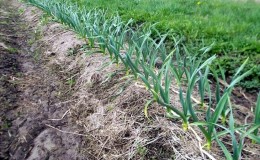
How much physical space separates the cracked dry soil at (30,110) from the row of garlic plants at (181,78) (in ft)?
2.21

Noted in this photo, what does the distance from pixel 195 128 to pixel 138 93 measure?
56 cm

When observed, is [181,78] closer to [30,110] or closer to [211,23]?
[30,110]

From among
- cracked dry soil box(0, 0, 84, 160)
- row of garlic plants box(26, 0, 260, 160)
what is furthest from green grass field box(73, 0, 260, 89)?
cracked dry soil box(0, 0, 84, 160)

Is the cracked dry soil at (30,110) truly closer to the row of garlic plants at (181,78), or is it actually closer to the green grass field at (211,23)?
the row of garlic plants at (181,78)

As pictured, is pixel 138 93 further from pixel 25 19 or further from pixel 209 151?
pixel 25 19

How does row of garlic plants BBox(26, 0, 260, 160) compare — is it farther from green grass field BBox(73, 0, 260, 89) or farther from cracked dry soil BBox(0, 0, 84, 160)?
cracked dry soil BBox(0, 0, 84, 160)

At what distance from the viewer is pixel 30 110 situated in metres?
2.38

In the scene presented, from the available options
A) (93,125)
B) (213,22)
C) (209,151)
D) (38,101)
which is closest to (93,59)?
(38,101)

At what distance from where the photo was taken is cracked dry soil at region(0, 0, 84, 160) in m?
1.91

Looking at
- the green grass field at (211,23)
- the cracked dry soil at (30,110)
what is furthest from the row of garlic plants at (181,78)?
the cracked dry soil at (30,110)

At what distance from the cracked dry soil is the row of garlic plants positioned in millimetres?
673

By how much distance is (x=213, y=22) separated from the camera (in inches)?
155

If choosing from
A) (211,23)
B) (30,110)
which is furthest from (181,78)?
(211,23)

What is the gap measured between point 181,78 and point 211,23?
206 centimetres
